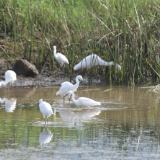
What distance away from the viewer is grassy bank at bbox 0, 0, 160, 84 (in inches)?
381

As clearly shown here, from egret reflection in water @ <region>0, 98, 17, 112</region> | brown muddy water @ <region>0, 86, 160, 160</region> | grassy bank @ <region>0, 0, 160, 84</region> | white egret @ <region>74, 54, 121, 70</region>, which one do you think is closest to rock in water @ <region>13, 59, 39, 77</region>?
grassy bank @ <region>0, 0, 160, 84</region>

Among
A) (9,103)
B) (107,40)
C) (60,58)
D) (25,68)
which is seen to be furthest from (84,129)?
(25,68)

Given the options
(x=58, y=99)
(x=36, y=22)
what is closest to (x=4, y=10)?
(x=36, y=22)

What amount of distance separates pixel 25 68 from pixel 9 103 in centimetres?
277

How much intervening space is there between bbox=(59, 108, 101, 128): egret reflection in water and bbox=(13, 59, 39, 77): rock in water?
3370 millimetres

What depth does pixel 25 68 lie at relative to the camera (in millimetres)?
10688

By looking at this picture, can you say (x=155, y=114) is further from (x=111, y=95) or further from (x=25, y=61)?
(x=25, y=61)

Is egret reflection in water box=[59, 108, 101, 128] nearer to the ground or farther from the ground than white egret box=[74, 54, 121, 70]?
nearer to the ground

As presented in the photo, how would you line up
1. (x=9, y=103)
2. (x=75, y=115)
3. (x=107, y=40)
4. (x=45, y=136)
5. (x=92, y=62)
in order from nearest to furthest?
(x=45, y=136), (x=75, y=115), (x=9, y=103), (x=107, y=40), (x=92, y=62)

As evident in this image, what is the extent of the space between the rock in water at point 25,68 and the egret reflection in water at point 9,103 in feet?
7.10

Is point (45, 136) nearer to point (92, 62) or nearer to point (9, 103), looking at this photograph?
point (9, 103)

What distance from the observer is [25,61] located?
10719 mm

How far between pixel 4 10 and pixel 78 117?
20.4 feet

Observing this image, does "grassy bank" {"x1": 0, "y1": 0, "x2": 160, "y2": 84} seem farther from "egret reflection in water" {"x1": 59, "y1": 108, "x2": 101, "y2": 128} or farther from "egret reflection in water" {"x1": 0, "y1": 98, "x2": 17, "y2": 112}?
"egret reflection in water" {"x1": 59, "y1": 108, "x2": 101, "y2": 128}
